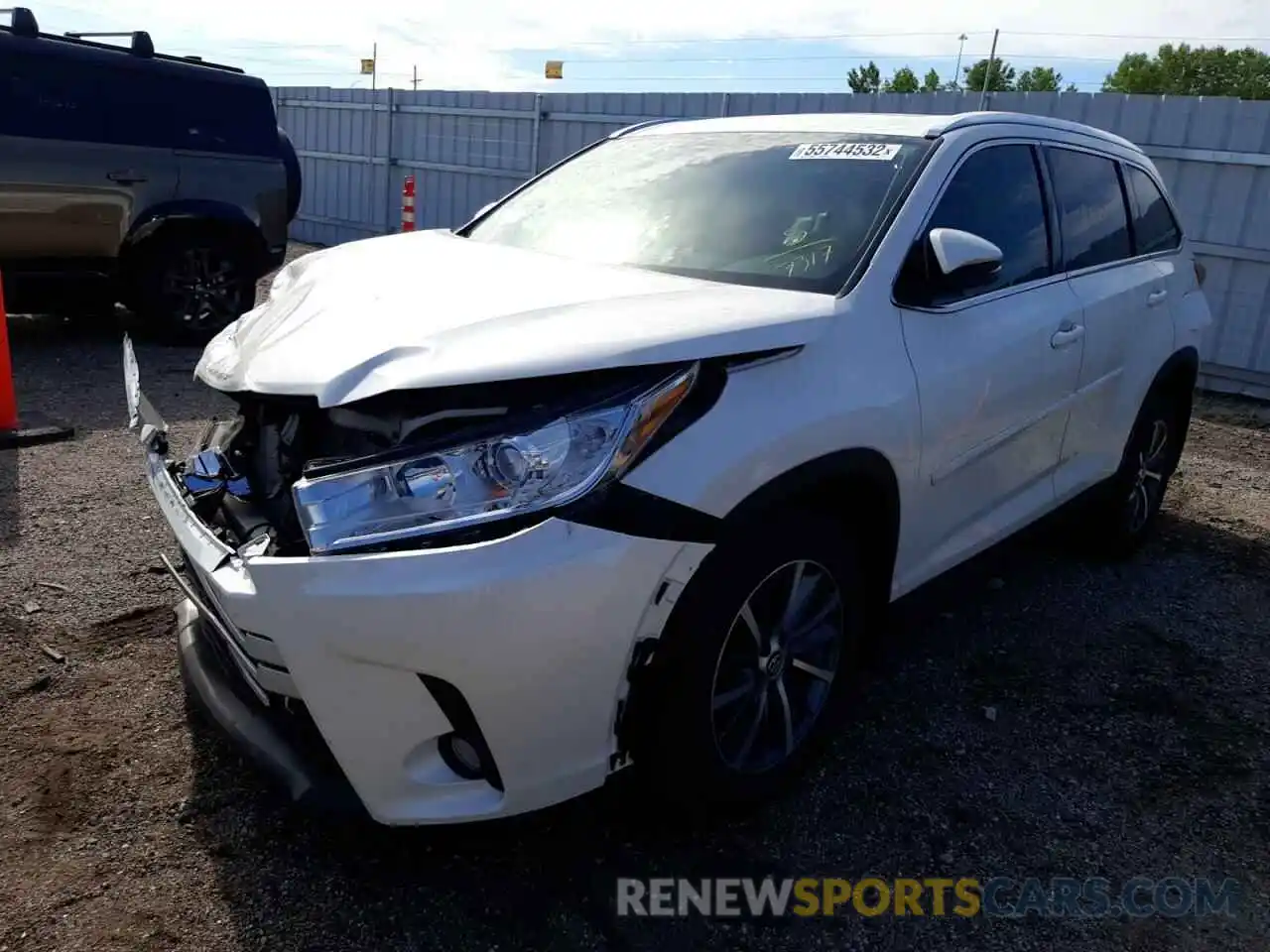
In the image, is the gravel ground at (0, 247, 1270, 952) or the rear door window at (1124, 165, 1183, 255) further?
the rear door window at (1124, 165, 1183, 255)

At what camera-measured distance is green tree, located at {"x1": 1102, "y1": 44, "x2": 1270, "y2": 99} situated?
204 ft

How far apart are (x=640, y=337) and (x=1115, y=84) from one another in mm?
80538

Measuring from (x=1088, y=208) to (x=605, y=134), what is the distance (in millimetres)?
9892

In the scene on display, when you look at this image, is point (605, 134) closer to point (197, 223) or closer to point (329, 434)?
point (197, 223)

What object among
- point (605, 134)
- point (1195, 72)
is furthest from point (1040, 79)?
point (605, 134)

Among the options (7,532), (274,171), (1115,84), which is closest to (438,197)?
(274,171)

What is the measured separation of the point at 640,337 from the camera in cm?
218

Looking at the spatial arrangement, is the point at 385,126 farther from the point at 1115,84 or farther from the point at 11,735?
the point at 1115,84

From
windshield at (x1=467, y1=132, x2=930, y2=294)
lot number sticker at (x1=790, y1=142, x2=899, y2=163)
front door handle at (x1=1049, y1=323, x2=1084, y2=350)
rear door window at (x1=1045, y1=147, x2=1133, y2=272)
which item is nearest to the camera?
windshield at (x1=467, y1=132, x2=930, y2=294)

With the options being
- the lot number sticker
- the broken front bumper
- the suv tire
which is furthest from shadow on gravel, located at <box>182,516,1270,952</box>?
the suv tire

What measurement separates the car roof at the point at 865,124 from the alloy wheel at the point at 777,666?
152 centimetres

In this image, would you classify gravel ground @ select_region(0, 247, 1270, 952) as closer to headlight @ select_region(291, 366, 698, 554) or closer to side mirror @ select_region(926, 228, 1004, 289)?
headlight @ select_region(291, 366, 698, 554)

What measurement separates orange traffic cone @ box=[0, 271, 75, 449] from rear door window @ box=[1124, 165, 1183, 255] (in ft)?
17.4

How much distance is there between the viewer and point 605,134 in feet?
42.9
